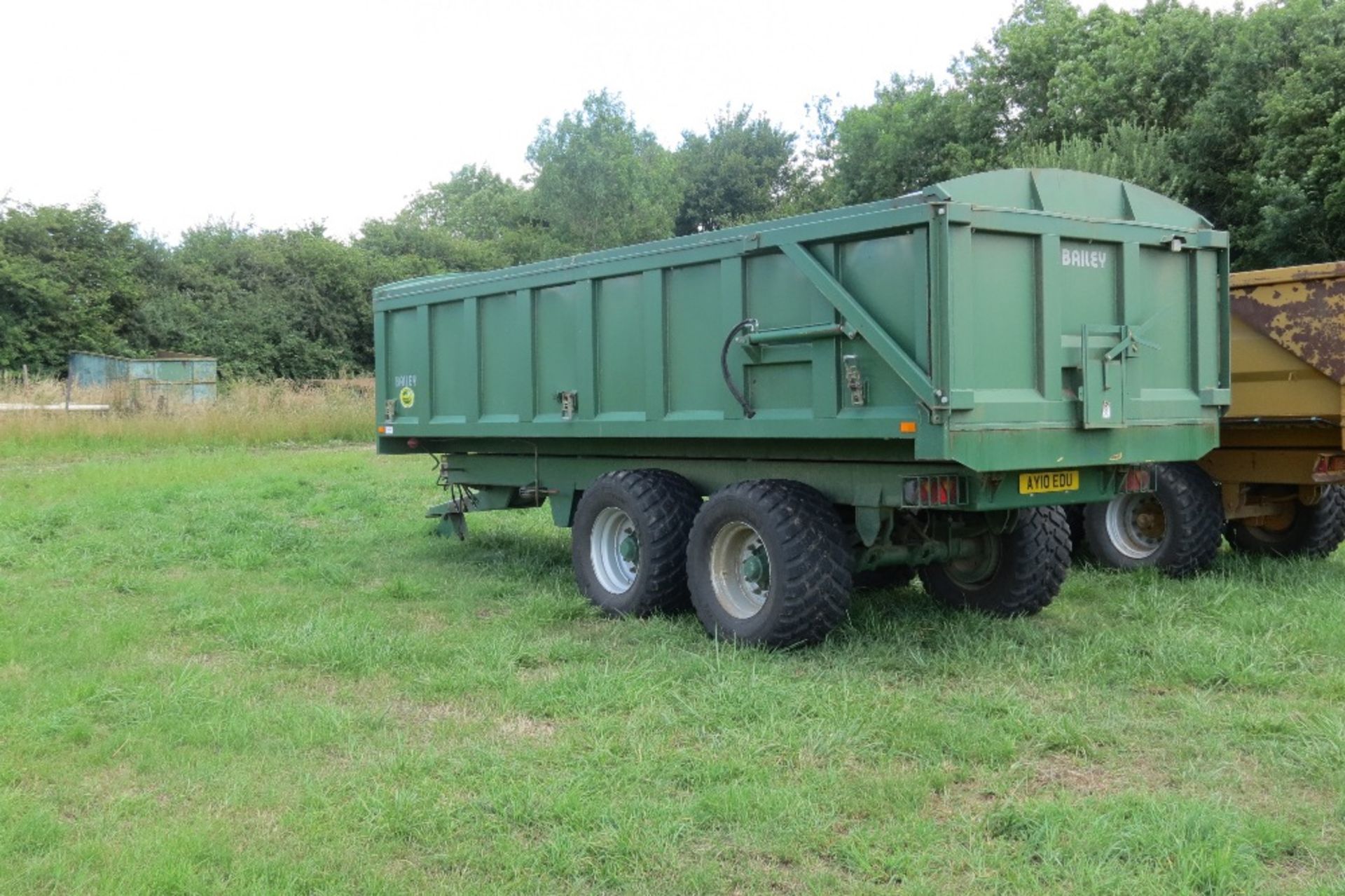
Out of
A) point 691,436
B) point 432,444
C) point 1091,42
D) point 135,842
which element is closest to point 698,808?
point 135,842

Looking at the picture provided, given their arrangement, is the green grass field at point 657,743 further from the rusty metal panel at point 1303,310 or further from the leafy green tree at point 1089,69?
the leafy green tree at point 1089,69

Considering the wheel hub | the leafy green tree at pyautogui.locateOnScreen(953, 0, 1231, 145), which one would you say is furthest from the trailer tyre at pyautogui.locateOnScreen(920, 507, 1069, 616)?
the leafy green tree at pyautogui.locateOnScreen(953, 0, 1231, 145)

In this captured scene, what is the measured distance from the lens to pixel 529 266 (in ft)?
29.0

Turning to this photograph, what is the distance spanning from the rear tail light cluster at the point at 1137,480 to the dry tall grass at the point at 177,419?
60.2 feet

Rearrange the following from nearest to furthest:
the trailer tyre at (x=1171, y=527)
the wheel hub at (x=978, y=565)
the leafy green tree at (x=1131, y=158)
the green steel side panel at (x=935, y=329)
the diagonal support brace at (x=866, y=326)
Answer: the diagonal support brace at (x=866, y=326) → the green steel side panel at (x=935, y=329) → the wheel hub at (x=978, y=565) → the trailer tyre at (x=1171, y=527) → the leafy green tree at (x=1131, y=158)

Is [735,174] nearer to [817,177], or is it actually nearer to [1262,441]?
[817,177]

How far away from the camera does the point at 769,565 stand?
6551 millimetres

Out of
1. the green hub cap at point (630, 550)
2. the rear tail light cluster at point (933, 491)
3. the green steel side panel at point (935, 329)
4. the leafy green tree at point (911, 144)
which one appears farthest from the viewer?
the leafy green tree at point (911, 144)

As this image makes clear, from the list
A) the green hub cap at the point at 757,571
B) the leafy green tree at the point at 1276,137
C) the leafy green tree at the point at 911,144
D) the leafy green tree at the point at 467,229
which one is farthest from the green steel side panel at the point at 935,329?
the leafy green tree at the point at 467,229

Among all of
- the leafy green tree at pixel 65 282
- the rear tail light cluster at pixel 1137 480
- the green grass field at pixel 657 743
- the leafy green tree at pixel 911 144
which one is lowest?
the green grass field at pixel 657 743

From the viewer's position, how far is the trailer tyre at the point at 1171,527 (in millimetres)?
8484

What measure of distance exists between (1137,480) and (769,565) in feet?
7.62

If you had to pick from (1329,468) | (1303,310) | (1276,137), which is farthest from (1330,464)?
(1276,137)

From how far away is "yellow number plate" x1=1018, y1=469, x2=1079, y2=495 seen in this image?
6328mm
